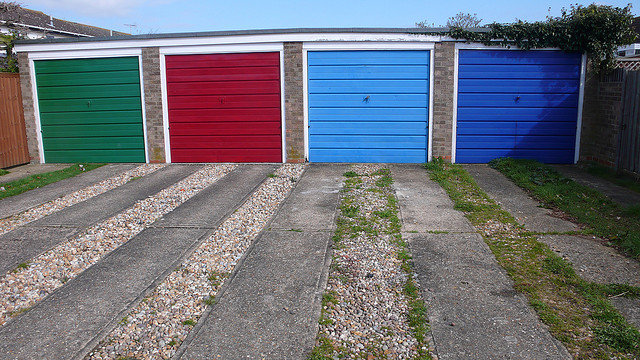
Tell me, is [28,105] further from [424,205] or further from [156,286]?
[424,205]

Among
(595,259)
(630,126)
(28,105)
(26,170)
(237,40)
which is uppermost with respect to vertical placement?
(237,40)

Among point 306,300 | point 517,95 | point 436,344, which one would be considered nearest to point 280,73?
point 517,95

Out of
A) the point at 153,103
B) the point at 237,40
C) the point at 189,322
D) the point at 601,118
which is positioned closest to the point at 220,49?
the point at 237,40

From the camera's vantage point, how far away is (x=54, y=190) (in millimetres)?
9188

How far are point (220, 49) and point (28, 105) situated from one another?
16.1ft

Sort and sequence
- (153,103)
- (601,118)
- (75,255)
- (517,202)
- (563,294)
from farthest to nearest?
(153,103)
(601,118)
(517,202)
(75,255)
(563,294)

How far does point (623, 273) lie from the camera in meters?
5.07

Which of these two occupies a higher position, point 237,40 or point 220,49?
point 237,40

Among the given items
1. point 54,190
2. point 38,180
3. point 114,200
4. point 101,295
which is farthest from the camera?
point 38,180

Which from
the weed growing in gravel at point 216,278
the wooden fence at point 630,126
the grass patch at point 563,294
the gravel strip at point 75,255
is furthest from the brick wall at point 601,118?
the weed growing in gravel at point 216,278

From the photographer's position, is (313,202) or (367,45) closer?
(313,202)

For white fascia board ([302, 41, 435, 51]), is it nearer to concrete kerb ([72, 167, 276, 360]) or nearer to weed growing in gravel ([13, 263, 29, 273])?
concrete kerb ([72, 167, 276, 360])

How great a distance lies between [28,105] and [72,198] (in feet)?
15.5

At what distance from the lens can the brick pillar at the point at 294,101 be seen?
11.0 metres
